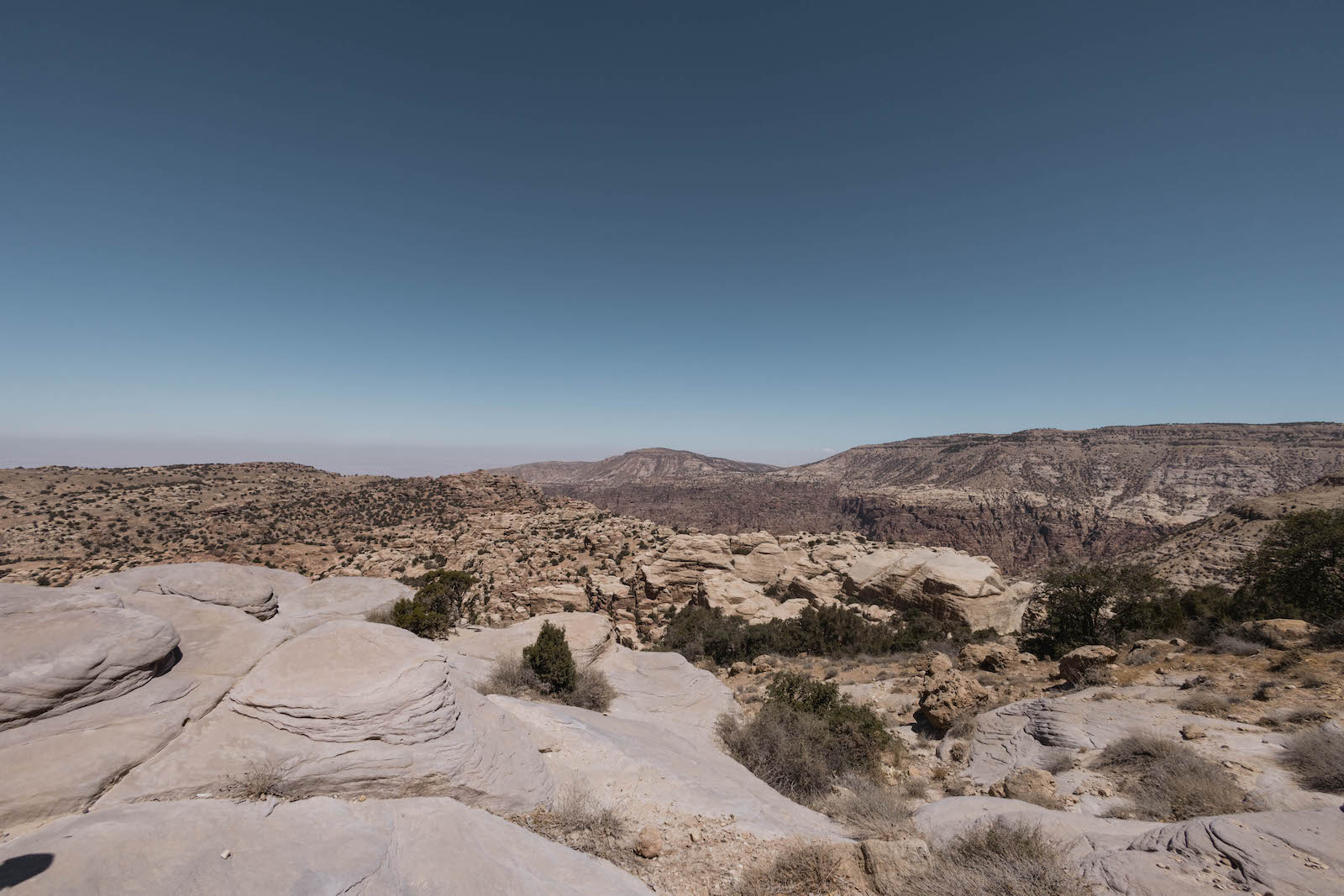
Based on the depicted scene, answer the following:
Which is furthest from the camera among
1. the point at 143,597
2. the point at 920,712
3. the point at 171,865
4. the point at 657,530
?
the point at 657,530

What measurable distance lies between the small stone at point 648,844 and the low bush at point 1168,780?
6997 mm

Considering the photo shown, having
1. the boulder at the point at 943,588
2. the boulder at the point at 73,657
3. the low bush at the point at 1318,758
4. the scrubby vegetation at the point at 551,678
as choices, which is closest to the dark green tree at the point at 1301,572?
the boulder at the point at 943,588

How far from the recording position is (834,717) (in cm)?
1052

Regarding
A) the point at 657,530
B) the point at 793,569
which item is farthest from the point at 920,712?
the point at 657,530

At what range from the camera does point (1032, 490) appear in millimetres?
86375

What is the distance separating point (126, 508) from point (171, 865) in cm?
6681

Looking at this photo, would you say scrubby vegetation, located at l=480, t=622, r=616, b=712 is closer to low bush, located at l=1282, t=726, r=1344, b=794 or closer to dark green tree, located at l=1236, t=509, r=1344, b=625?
low bush, located at l=1282, t=726, r=1344, b=794

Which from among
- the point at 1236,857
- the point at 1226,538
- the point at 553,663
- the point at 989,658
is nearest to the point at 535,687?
the point at 553,663

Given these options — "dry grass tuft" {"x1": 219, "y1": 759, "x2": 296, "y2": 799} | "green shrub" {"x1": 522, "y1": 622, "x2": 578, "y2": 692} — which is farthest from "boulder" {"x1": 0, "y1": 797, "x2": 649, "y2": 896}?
"green shrub" {"x1": 522, "y1": 622, "x2": 578, "y2": 692}

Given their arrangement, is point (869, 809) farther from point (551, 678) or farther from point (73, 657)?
point (73, 657)

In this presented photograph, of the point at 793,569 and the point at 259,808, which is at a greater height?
the point at 259,808

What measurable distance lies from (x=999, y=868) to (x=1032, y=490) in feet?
344

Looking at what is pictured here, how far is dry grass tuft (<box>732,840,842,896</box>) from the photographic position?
5160mm

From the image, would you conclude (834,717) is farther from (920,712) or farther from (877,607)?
(877,607)
